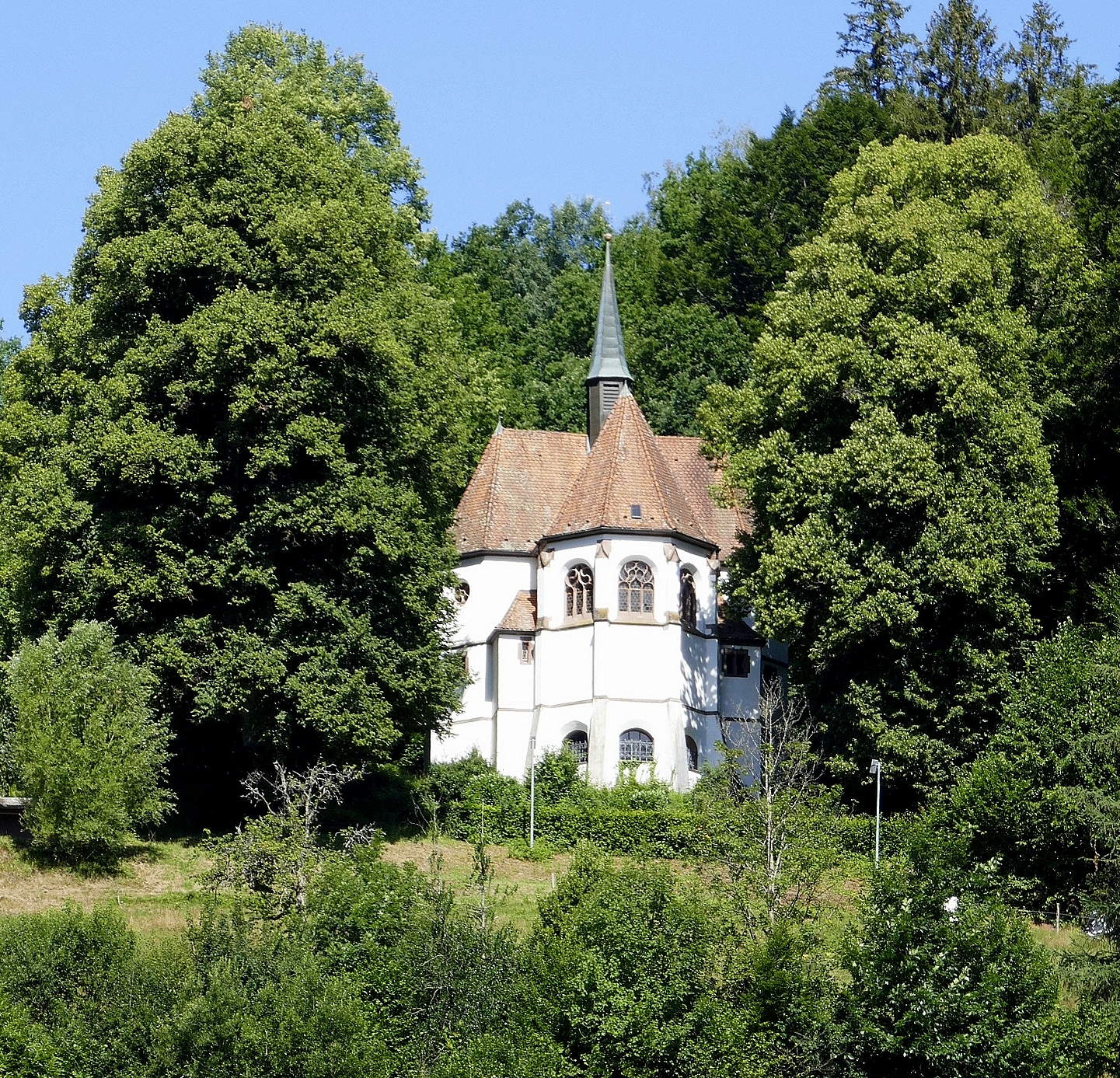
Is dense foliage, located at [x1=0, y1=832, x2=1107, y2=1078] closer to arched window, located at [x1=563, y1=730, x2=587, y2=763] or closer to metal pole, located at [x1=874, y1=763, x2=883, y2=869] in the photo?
metal pole, located at [x1=874, y1=763, x2=883, y2=869]

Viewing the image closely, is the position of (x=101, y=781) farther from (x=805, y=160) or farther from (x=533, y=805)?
(x=805, y=160)

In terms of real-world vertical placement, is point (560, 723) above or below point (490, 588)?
below

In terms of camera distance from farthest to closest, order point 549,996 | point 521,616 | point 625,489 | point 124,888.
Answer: point 521,616 < point 625,489 < point 124,888 < point 549,996

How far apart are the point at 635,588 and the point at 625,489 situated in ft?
8.48

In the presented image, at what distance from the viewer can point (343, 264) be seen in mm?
45219

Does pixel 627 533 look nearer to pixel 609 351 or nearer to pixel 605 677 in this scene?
pixel 605 677

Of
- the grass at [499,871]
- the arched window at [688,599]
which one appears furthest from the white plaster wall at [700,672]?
the grass at [499,871]

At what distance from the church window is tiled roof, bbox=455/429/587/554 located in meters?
5.73

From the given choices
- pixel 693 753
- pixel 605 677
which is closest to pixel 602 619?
pixel 605 677

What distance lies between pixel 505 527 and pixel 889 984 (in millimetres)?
26056

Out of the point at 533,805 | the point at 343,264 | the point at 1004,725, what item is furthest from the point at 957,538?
the point at 343,264

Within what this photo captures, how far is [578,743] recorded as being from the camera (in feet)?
177

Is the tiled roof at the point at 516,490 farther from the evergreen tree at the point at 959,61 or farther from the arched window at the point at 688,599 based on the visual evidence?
the evergreen tree at the point at 959,61

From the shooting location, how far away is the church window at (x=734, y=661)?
5644 cm
